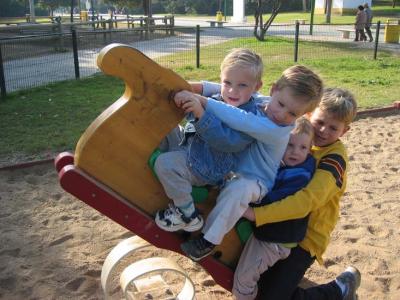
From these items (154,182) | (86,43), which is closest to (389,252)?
(154,182)

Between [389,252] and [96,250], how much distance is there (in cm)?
201

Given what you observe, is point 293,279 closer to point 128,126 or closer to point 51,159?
point 128,126

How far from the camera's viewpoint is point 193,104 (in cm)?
200

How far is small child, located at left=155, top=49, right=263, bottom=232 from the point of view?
2080 mm

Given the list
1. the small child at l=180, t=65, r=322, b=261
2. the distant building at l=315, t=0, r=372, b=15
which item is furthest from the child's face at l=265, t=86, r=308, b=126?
the distant building at l=315, t=0, r=372, b=15

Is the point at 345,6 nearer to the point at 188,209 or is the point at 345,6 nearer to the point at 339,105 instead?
the point at 339,105

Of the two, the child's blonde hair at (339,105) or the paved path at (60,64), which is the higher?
the child's blonde hair at (339,105)

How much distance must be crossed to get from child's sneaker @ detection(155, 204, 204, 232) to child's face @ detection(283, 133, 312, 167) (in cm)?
51

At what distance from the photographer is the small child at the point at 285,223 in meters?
2.29

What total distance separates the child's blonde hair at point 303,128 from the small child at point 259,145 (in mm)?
90

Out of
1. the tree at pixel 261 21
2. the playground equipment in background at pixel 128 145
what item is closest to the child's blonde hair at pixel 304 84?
the playground equipment in background at pixel 128 145

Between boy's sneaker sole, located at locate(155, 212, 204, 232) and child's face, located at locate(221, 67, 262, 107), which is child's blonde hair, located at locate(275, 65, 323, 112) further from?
boy's sneaker sole, located at locate(155, 212, 204, 232)

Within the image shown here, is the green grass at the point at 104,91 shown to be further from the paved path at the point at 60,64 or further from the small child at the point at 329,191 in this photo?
the small child at the point at 329,191

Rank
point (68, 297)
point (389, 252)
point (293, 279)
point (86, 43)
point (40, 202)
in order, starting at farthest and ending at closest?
point (86, 43) → point (40, 202) → point (389, 252) → point (68, 297) → point (293, 279)
